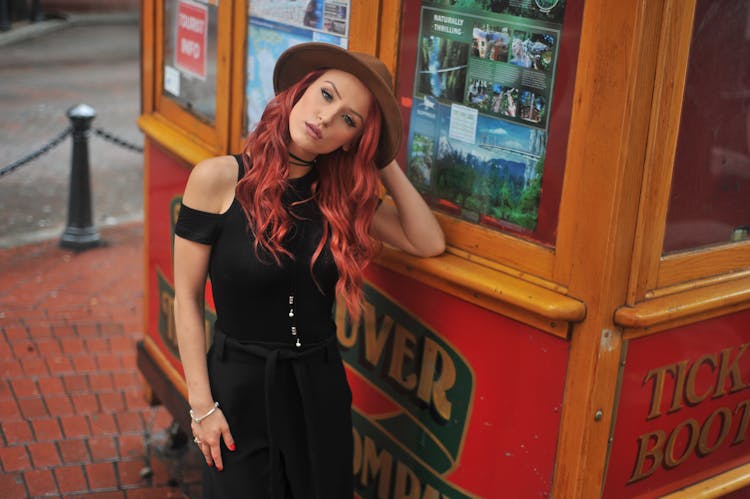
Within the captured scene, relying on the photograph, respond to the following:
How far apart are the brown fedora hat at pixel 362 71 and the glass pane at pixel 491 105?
23 cm

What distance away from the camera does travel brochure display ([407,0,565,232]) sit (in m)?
2.63

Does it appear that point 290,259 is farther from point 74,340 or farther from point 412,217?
point 74,340

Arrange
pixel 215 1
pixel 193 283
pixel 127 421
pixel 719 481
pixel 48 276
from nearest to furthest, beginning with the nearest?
pixel 193 283 < pixel 719 481 < pixel 215 1 < pixel 127 421 < pixel 48 276

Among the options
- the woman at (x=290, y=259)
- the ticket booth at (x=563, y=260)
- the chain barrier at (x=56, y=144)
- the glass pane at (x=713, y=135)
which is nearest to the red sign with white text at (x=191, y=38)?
the ticket booth at (x=563, y=260)

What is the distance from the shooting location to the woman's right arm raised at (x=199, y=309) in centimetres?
276

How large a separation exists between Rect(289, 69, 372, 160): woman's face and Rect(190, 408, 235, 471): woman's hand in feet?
2.54

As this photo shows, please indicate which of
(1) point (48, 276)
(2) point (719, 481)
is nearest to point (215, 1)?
(2) point (719, 481)

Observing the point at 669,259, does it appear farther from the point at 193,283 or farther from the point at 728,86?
the point at 193,283

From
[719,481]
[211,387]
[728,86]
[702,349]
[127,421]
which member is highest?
[728,86]

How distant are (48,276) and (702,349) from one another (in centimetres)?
512

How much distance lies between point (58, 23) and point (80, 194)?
13064 millimetres

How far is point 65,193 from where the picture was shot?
9172mm

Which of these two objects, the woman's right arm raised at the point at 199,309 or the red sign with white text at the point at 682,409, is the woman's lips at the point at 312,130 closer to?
the woman's right arm raised at the point at 199,309

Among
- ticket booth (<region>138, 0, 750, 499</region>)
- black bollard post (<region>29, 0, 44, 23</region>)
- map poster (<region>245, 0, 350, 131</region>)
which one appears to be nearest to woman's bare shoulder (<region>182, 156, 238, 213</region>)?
ticket booth (<region>138, 0, 750, 499</region>)
